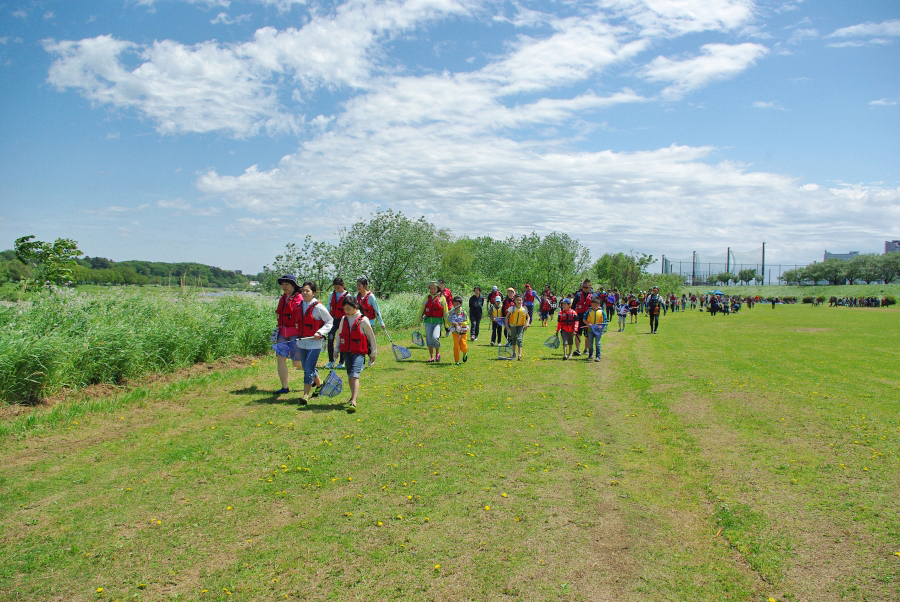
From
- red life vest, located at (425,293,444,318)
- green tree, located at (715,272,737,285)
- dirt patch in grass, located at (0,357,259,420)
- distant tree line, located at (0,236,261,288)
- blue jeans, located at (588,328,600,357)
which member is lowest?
dirt patch in grass, located at (0,357,259,420)

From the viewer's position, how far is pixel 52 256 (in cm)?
1549

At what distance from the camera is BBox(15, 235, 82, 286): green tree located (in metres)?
15.3

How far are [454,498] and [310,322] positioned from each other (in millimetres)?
4687

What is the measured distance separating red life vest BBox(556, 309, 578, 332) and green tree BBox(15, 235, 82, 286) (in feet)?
42.4

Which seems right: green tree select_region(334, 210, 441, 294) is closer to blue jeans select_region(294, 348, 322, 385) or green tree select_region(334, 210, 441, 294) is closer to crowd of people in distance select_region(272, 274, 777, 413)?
crowd of people in distance select_region(272, 274, 777, 413)

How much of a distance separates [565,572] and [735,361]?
13.0 m

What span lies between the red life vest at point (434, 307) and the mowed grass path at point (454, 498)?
3.88 metres

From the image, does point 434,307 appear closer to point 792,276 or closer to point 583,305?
point 583,305

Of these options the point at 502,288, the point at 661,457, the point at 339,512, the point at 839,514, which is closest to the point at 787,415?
the point at 661,457

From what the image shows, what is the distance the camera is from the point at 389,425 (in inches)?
324

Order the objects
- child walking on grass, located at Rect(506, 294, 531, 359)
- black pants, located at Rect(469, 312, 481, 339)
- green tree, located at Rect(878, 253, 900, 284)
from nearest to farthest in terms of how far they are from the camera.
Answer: child walking on grass, located at Rect(506, 294, 531, 359) < black pants, located at Rect(469, 312, 481, 339) < green tree, located at Rect(878, 253, 900, 284)

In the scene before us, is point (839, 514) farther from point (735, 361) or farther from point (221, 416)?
point (735, 361)

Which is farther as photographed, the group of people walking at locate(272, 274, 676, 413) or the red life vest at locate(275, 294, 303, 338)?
the red life vest at locate(275, 294, 303, 338)

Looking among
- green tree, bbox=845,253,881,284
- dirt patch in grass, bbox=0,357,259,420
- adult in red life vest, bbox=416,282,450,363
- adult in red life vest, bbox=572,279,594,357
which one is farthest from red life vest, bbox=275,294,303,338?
green tree, bbox=845,253,881,284
